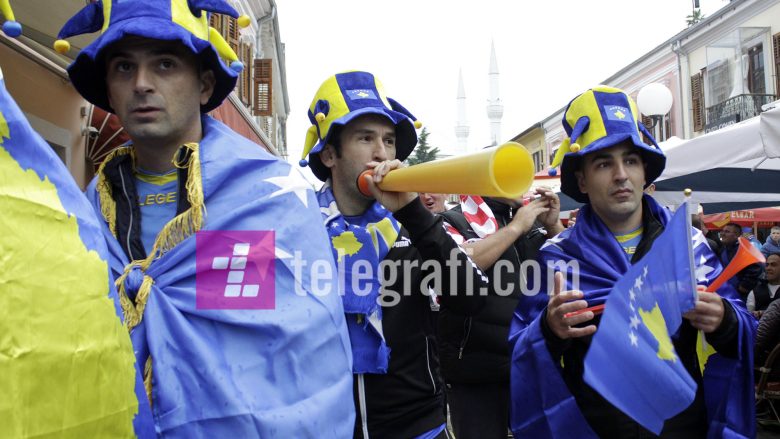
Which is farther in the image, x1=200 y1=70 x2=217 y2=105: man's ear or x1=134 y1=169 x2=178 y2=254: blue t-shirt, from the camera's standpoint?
x1=200 y1=70 x2=217 y2=105: man's ear

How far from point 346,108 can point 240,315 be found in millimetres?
1322

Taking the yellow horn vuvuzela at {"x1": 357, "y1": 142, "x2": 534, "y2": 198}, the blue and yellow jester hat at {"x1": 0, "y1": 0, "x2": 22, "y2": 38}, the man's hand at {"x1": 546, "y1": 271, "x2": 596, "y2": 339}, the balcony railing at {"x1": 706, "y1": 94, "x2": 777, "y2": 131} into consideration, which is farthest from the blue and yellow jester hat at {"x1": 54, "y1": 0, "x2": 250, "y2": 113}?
the balcony railing at {"x1": 706, "y1": 94, "x2": 777, "y2": 131}

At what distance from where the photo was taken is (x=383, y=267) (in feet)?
8.85

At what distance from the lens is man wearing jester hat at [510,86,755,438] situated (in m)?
2.55

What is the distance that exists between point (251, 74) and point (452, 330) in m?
15.6

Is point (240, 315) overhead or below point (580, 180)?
below

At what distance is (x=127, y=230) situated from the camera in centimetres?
205

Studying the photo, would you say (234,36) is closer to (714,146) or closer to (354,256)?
(714,146)

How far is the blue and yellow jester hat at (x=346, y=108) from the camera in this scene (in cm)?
288

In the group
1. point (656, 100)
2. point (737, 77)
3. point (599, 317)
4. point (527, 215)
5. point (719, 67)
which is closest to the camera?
point (599, 317)

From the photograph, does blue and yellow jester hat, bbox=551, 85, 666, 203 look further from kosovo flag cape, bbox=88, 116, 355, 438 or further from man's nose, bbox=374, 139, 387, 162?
kosovo flag cape, bbox=88, 116, 355, 438

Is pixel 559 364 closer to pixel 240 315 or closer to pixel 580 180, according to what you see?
pixel 580 180

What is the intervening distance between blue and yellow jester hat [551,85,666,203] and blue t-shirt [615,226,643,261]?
28 centimetres

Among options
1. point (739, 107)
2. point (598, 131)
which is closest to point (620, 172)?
point (598, 131)
